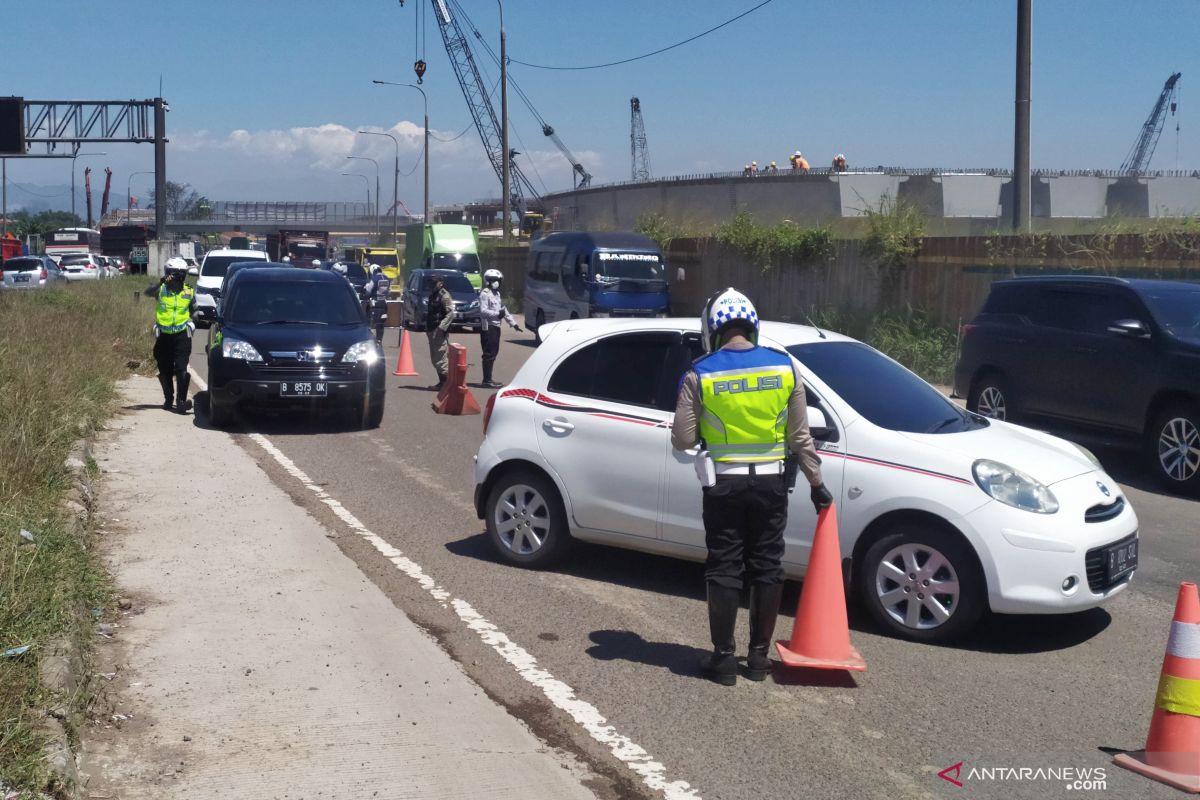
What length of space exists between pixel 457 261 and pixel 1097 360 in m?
31.1

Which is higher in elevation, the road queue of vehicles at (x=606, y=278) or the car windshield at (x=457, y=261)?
the car windshield at (x=457, y=261)

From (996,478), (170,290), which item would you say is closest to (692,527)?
(996,478)

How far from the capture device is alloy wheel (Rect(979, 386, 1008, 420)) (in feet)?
43.5

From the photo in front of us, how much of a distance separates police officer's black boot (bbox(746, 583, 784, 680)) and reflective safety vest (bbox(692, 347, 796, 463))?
63cm

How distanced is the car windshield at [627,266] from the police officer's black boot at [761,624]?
72.1ft

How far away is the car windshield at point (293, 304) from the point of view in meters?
14.7

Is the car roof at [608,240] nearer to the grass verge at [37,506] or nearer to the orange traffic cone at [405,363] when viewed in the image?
the orange traffic cone at [405,363]

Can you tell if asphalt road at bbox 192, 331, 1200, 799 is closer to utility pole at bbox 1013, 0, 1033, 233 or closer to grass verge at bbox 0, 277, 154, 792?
grass verge at bbox 0, 277, 154, 792

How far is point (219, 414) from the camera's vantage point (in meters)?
14.1

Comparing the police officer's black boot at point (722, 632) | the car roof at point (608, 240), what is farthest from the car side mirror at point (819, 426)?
the car roof at point (608, 240)

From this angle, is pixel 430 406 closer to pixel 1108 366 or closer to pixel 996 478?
pixel 1108 366

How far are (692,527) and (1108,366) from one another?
21.5 ft

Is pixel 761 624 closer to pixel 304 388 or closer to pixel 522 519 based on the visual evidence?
pixel 522 519

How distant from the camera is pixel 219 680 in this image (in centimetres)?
572
